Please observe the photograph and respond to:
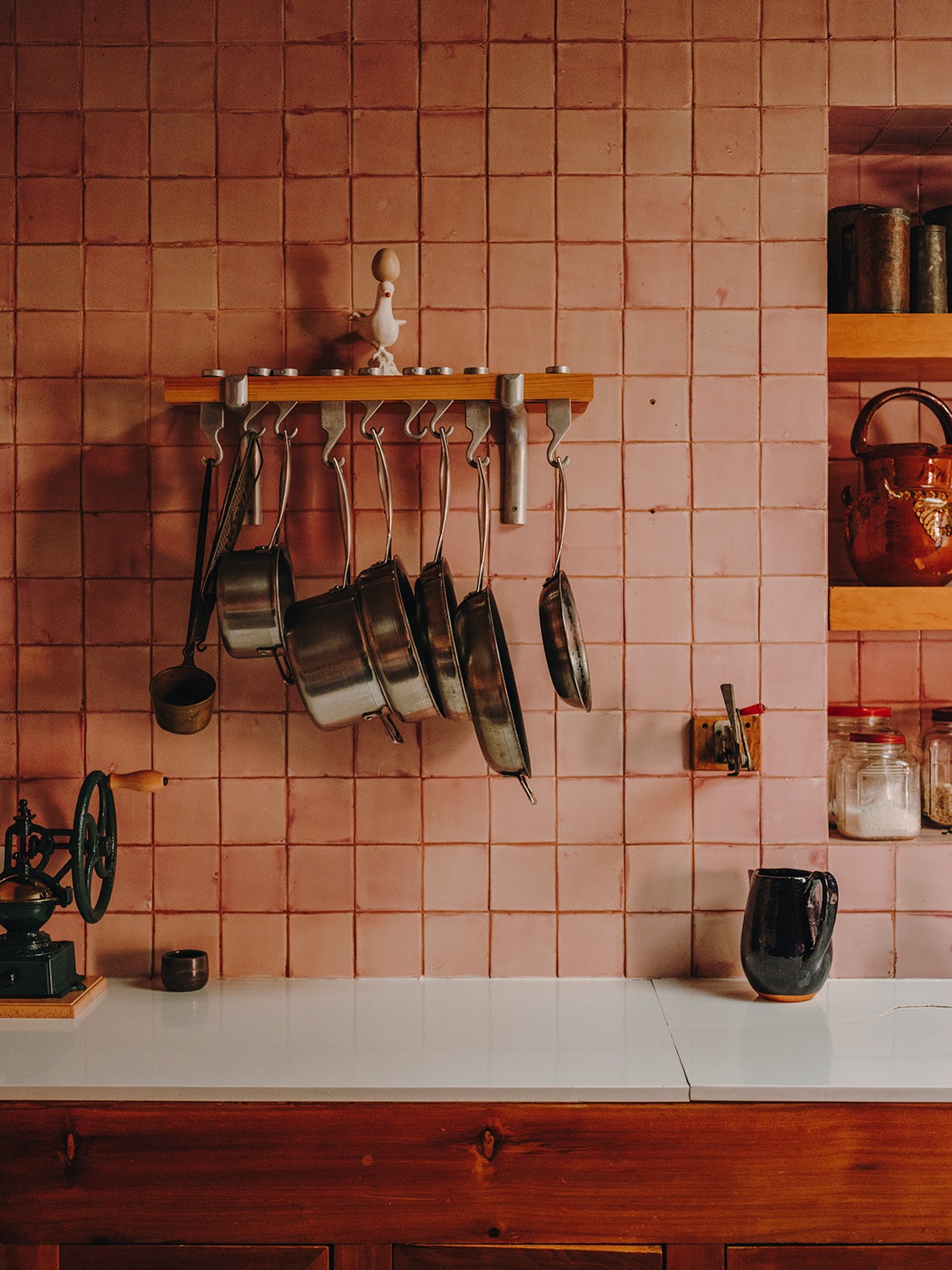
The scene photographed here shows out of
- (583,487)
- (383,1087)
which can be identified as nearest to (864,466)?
(583,487)

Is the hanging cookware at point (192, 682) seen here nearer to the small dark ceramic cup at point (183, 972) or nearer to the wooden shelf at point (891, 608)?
the small dark ceramic cup at point (183, 972)

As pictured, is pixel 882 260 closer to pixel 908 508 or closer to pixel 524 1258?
pixel 908 508

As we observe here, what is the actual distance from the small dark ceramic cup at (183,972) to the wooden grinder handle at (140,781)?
262mm

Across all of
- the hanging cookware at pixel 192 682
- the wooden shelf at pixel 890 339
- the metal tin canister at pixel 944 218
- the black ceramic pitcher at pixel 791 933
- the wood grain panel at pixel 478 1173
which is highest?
the metal tin canister at pixel 944 218

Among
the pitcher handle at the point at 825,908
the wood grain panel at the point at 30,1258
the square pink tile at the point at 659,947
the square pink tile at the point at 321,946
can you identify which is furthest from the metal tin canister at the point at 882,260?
the wood grain panel at the point at 30,1258

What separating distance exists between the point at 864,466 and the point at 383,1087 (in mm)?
1177

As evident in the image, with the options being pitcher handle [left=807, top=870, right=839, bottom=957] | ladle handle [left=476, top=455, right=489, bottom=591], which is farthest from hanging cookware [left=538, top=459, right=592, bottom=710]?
pitcher handle [left=807, top=870, right=839, bottom=957]

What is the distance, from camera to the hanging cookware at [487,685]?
1548 mm

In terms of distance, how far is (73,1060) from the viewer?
137cm

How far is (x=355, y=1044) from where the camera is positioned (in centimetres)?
144

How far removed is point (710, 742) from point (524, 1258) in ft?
2.61

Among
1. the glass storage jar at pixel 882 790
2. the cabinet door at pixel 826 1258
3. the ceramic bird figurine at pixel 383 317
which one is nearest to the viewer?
the cabinet door at pixel 826 1258

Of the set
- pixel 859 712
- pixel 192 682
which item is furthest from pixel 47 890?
pixel 859 712

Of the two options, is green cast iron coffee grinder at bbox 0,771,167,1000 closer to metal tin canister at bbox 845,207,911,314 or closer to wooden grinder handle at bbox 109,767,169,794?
wooden grinder handle at bbox 109,767,169,794
